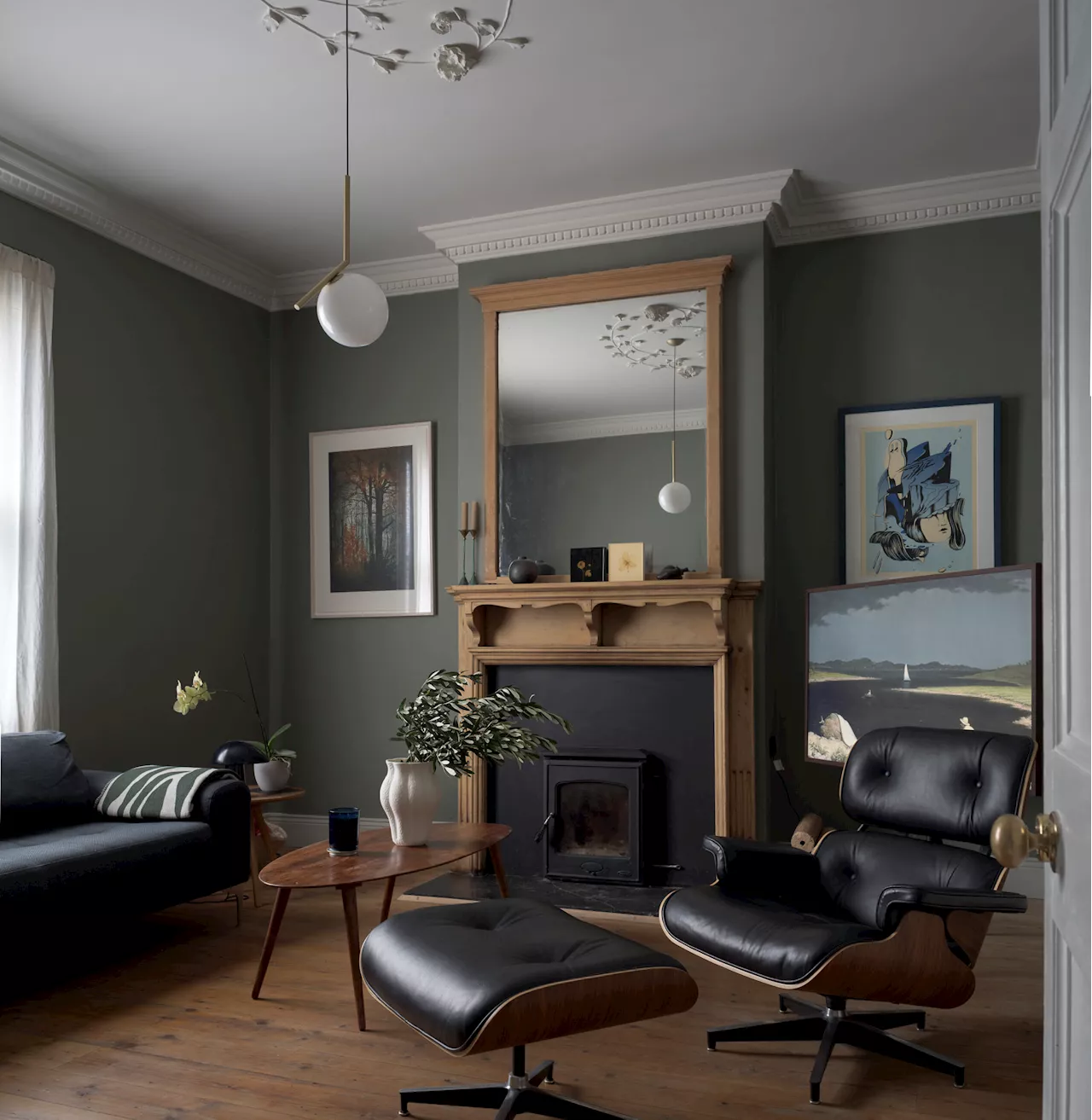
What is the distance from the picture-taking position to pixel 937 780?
2.85 metres

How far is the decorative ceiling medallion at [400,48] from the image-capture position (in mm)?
3207

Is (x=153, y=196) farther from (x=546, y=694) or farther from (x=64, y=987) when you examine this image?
(x=64, y=987)

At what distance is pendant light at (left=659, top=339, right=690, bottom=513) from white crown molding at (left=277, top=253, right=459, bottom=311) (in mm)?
1343

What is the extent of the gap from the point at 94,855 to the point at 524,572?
2105mm

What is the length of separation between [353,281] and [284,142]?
1.51m

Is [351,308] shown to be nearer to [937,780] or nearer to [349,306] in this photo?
[349,306]

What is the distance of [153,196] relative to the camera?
15.0 feet

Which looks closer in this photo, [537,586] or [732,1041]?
[732,1041]

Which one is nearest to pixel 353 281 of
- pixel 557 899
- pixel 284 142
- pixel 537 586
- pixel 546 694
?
pixel 284 142

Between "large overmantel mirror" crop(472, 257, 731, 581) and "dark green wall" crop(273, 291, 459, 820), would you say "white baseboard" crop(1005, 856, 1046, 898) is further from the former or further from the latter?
"dark green wall" crop(273, 291, 459, 820)

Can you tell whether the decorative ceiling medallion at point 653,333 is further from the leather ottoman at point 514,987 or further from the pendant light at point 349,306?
the leather ottoman at point 514,987

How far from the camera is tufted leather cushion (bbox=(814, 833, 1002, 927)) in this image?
2689mm

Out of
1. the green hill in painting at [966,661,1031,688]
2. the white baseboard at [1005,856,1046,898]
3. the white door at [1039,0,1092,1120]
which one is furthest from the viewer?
the white baseboard at [1005,856,1046,898]

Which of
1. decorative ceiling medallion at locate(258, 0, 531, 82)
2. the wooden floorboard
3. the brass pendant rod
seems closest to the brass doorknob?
the wooden floorboard
